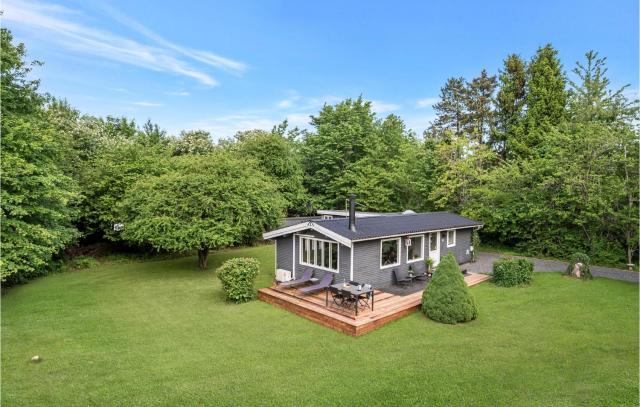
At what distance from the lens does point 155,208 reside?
523 inches

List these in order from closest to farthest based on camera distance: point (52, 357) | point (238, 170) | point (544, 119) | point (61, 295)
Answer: point (52, 357) → point (61, 295) → point (238, 170) → point (544, 119)

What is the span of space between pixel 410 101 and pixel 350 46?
12.5m

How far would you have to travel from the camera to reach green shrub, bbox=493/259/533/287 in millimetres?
11977

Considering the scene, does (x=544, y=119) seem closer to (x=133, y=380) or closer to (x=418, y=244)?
(x=418, y=244)

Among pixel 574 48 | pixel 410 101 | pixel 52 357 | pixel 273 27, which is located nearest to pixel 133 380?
pixel 52 357

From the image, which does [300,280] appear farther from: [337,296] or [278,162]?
[278,162]

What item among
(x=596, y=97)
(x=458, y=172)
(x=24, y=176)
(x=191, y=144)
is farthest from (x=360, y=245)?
(x=191, y=144)

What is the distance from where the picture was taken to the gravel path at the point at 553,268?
13.2 meters

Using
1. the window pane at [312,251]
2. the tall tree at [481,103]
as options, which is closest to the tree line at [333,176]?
the tall tree at [481,103]

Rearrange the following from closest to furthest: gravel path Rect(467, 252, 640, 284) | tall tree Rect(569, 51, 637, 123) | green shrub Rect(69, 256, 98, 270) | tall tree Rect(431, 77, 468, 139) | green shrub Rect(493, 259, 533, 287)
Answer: green shrub Rect(493, 259, 533, 287)
gravel path Rect(467, 252, 640, 284)
green shrub Rect(69, 256, 98, 270)
tall tree Rect(569, 51, 637, 123)
tall tree Rect(431, 77, 468, 139)

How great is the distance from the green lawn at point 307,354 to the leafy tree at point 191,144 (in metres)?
18.4

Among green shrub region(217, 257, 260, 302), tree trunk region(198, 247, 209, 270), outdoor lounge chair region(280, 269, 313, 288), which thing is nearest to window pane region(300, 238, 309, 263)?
outdoor lounge chair region(280, 269, 313, 288)

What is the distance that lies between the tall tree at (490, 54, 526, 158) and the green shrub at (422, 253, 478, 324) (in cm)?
1953

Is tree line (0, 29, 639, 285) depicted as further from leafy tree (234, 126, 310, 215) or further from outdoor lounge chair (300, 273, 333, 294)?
outdoor lounge chair (300, 273, 333, 294)
